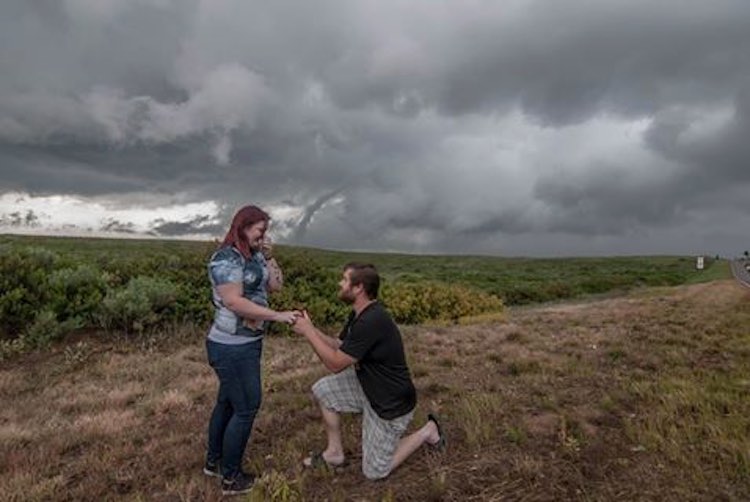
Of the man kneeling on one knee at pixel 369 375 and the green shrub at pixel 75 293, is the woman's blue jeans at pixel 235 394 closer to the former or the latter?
the man kneeling on one knee at pixel 369 375

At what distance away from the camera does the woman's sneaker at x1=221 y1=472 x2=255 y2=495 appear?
16.6ft

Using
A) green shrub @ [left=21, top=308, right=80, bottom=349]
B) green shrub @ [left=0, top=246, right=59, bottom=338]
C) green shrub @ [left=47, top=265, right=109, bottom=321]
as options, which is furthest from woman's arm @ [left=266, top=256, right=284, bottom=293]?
green shrub @ [left=0, top=246, right=59, bottom=338]

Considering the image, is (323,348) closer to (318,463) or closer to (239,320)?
(239,320)

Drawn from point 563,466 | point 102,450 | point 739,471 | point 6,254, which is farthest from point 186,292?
point 739,471

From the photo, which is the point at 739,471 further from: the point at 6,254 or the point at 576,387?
the point at 6,254

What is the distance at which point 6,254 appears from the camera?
1217 centimetres

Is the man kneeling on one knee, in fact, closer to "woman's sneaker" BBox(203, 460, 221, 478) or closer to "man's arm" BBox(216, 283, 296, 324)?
"man's arm" BBox(216, 283, 296, 324)

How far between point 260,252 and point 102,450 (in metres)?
2.94

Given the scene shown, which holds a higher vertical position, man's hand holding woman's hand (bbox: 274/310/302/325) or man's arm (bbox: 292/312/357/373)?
man's hand holding woman's hand (bbox: 274/310/302/325)

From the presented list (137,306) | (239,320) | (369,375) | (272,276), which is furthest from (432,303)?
(239,320)

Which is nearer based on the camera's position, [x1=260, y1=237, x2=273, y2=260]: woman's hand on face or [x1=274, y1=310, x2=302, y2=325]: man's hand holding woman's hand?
[x1=274, y1=310, x2=302, y2=325]: man's hand holding woman's hand

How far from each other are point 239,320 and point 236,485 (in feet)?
4.51

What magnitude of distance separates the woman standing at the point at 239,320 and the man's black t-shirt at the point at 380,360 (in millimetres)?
541

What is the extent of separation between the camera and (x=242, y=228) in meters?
4.81
